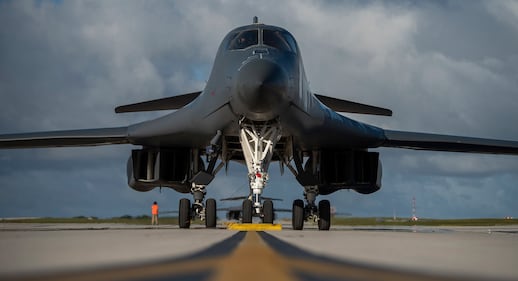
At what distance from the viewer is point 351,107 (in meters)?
19.9

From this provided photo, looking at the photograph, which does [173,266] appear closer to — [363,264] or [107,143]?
[363,264]

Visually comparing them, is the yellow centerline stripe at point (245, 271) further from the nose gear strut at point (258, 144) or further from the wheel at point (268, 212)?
the nose gear strut at point (258, 144)

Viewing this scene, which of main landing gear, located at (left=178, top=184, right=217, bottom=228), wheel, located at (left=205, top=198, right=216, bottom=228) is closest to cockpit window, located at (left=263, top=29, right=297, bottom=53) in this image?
wheel, located at (left=205, top=198, right=216, bottom=228)

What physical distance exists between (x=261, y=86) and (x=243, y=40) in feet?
7.02

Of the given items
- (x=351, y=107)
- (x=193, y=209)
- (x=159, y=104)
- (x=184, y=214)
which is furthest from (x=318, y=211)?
(x=159, y=104)

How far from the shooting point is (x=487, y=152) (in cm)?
1847

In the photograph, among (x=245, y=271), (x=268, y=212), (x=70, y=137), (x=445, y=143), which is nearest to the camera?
(x=245, y=271)

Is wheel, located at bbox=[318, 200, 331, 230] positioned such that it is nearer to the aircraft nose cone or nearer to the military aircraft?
the military aircraft

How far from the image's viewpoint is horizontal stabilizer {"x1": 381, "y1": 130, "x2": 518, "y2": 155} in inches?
678

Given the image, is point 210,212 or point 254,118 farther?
point 210,212

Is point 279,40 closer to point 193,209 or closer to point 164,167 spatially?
point 193,209

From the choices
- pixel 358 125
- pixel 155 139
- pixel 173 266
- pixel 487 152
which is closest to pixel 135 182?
pixel 155 139

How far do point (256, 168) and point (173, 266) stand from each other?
8.77 meters

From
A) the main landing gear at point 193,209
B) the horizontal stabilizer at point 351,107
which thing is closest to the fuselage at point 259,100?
the main landing gear at point 193,209
